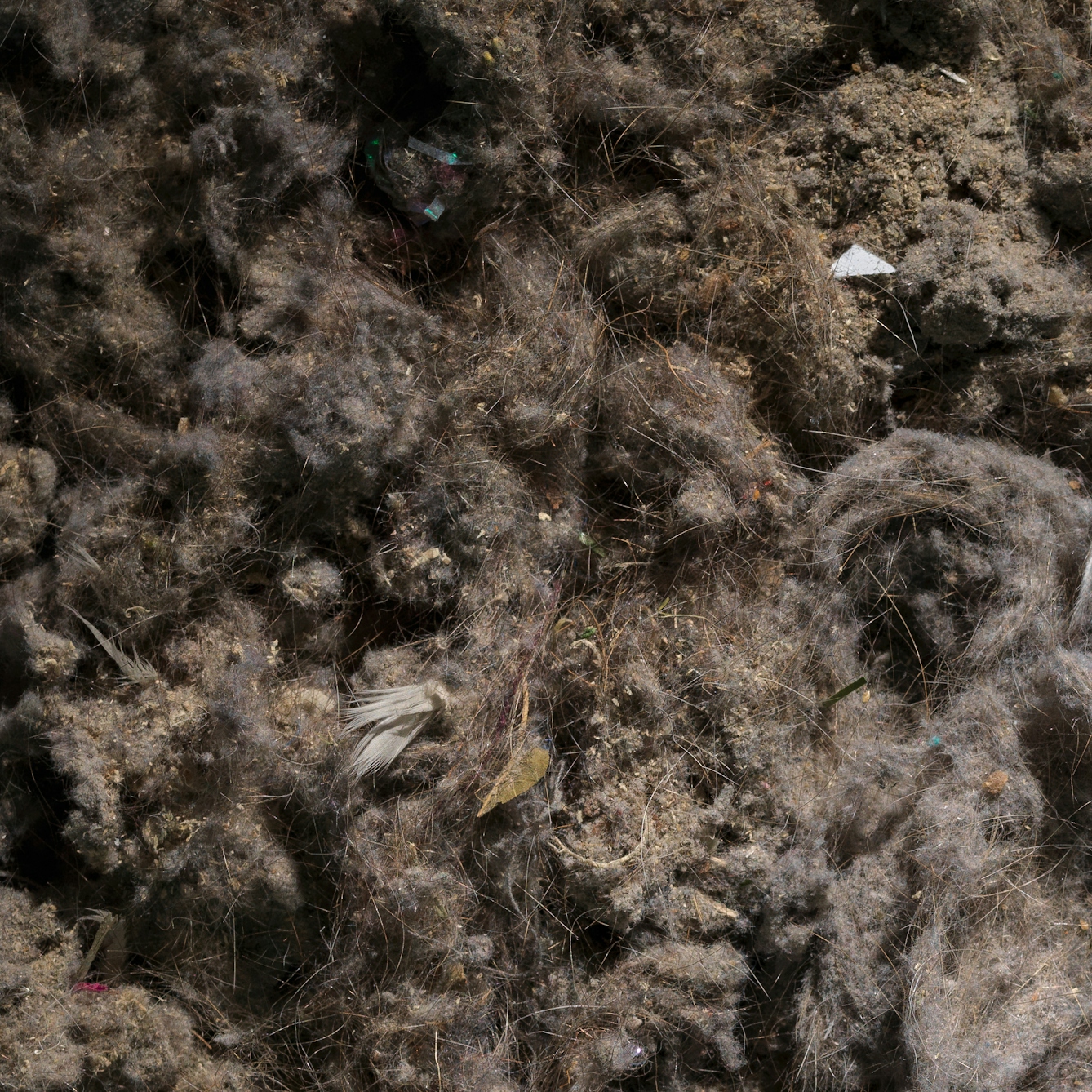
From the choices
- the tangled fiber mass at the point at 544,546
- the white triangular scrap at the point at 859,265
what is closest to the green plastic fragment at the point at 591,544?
the tangled fiber mass at the point at 544,546

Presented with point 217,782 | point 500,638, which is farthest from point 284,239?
point 217,782

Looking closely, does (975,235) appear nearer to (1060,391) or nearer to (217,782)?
(1060,391)

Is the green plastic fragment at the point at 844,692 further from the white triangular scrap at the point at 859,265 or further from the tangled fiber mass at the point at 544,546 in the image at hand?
the white triangular scrap at the point at 859,265

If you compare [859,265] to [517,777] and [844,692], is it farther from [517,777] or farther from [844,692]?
[517,777]

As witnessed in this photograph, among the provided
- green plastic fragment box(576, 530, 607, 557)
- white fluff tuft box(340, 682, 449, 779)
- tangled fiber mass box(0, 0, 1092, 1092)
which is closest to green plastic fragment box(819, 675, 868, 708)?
tangled fiber mass box(0, 0, 1092, 1092)

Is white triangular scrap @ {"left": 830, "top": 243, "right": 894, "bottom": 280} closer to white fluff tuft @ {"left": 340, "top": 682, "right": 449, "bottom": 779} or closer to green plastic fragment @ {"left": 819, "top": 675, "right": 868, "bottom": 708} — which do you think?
green plastic fragment @ {"left": 819, "top": 675, "right": 868, "bottom": 708}

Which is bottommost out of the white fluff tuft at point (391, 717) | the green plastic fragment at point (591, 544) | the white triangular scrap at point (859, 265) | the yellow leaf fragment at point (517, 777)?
the yellow leaf fragment at point (517, 777)
